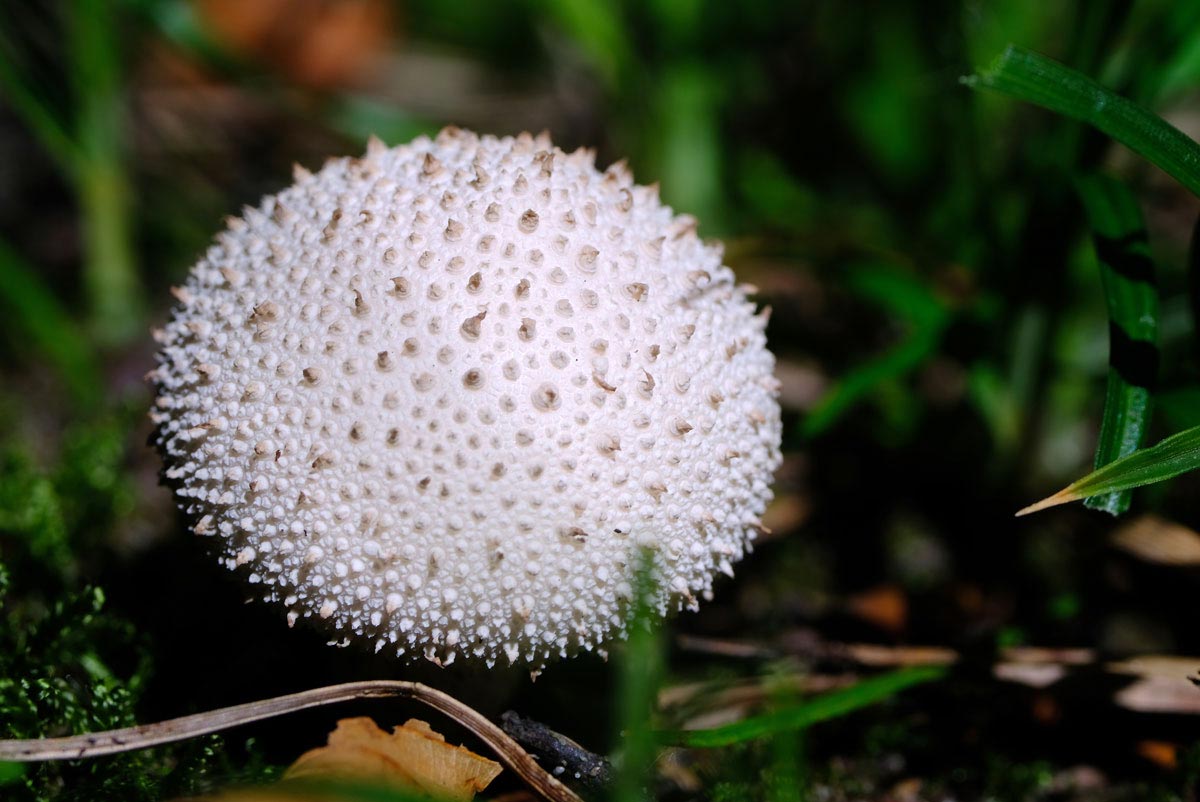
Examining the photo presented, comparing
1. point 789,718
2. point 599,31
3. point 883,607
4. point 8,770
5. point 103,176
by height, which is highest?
point 599,31

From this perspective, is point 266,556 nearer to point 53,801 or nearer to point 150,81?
point 53,801

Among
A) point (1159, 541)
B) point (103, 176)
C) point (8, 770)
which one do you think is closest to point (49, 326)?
point (103, 176)

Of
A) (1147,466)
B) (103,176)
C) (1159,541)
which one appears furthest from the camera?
(103,176)

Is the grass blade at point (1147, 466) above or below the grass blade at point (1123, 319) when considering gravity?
below

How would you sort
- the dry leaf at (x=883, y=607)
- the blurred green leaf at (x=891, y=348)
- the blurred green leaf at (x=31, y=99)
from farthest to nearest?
the blurred green leaf at (x=31, y=99), the dry leaf at (x=883, y=607), the blurred green leaf at (x=891, y=348)

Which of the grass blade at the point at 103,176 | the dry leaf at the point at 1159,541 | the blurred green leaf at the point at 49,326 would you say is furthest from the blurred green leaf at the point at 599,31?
the dry leaf at the point at 1159,541

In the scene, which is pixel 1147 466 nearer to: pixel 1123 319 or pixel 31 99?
pixel 1123 319

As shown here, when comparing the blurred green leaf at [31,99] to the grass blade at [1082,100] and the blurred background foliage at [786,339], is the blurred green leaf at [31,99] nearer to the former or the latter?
the blurred background foliage at [786,339]

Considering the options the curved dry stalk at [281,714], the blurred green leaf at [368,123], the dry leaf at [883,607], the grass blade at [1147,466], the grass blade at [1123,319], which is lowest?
the curved dry stalk at [281,714]
